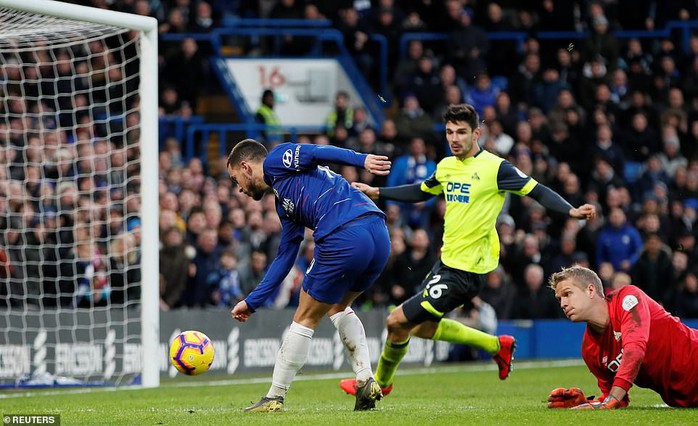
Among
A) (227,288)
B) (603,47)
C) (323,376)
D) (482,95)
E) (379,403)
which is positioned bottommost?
(323,376)

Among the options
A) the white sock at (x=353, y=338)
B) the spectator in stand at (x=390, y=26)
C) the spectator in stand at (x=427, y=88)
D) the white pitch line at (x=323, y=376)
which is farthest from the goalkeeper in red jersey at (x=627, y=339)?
the spectator in stand at (x=390, y=26)

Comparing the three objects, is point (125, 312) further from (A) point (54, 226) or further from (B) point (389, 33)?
(B) point (389, 33)

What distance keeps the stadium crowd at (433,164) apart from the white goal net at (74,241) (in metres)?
0.04

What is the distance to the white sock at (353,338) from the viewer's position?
8789mm

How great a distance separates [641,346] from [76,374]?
26.4ft

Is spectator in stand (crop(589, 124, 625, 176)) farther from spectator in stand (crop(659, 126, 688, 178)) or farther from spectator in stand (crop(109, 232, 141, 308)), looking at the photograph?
spectator in stand (crop(109, 232, 141, 308))

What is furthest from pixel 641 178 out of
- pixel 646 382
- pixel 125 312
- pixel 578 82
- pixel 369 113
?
pixel 646 382

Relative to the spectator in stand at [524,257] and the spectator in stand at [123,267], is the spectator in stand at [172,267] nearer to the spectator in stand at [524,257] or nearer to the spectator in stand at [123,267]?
the spectator in stand at [123,267]

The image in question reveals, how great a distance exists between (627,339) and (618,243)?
10636mm

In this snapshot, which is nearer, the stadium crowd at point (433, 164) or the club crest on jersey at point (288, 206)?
the club crest on jersey at point (288, 206)

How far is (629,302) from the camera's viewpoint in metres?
8.03

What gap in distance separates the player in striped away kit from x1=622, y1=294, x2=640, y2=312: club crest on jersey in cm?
190

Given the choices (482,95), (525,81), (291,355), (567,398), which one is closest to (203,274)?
(482,95)

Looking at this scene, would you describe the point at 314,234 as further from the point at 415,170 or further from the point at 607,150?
the point at 607,150
